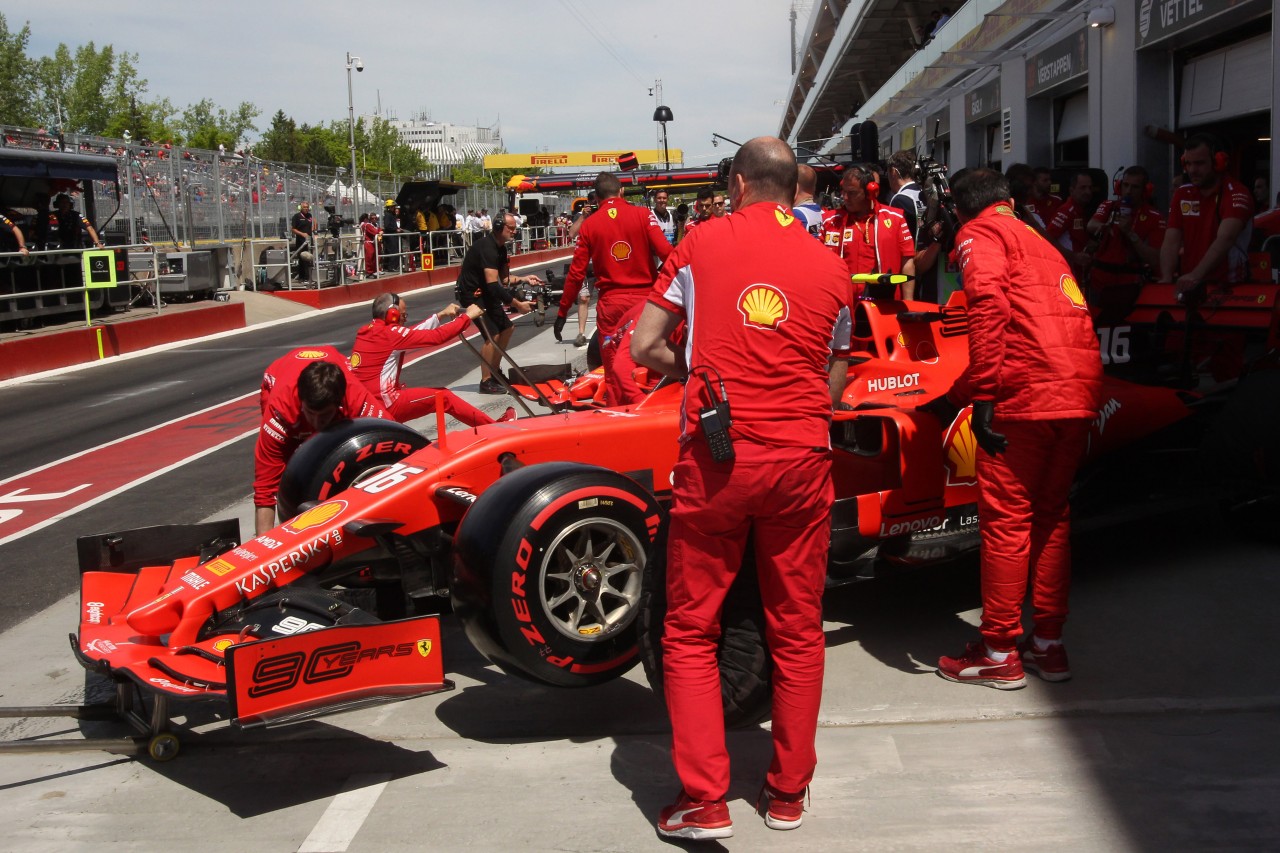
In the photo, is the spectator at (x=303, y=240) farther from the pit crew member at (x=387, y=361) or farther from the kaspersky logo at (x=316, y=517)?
the kaspersky logo at (x=316, y=517)

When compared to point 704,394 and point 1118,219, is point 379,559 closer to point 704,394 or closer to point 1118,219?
point 704,394

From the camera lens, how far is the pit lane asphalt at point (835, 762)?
3607 mm

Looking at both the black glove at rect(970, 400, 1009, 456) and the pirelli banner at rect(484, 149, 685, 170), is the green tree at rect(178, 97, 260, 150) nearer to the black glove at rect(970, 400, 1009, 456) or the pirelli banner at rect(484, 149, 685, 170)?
the pirelli banner at rect(484, 149, 685, 170)

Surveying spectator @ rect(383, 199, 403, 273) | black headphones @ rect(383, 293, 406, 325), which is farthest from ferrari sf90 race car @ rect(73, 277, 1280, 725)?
spectator @ rect(383, 199, 403, 273)

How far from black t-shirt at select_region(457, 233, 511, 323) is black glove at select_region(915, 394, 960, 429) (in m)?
7.70

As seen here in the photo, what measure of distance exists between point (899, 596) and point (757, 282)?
280cm

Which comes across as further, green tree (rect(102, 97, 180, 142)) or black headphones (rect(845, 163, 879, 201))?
green tree (rect(102, 97, 180, 142))

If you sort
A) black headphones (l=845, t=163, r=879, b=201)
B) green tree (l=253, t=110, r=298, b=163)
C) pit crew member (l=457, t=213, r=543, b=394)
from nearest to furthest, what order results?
black headphones (l=845, t=163, r=879, b=201), pit crew member (l=457, t=213, r=543, b=394), green tree (l=253, t=110, r=298, b=163)

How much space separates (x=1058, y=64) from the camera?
55.0ft

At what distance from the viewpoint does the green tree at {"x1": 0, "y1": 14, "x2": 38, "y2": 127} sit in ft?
231

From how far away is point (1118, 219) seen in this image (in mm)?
10086

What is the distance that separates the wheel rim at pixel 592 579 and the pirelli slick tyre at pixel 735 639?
1.93 ft

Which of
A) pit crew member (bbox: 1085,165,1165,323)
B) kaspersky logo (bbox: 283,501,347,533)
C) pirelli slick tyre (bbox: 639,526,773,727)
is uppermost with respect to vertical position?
pit crew member (bbox: 1085,165,1165,323)

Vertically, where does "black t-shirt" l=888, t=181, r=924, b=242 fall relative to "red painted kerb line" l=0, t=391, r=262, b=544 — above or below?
above
